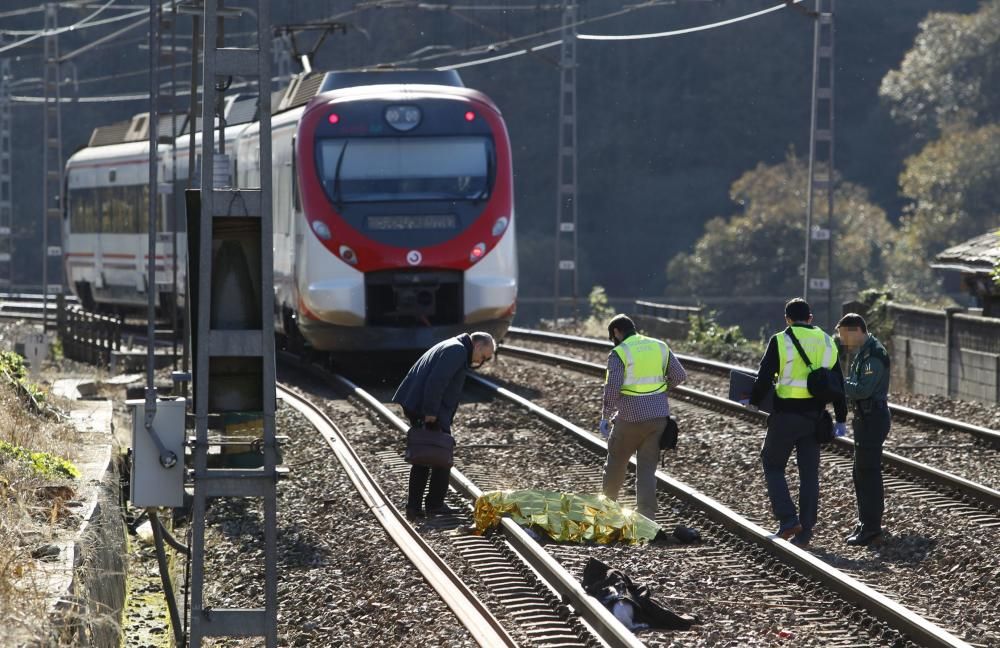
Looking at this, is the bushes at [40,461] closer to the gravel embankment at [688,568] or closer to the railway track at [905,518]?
the gravel embankment at [688,568]

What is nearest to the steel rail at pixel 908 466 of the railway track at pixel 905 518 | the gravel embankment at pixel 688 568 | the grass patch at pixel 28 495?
the railway track at pixel 905 518

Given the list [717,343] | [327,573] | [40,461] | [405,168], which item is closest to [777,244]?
[717,343]

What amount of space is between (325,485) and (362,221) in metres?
6.31

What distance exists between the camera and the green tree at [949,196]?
200 feet

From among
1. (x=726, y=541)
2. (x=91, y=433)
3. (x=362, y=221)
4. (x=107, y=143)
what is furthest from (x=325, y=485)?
(x=107, y=143)

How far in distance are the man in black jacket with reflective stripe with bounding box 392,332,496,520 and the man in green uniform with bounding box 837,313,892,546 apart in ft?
7.88

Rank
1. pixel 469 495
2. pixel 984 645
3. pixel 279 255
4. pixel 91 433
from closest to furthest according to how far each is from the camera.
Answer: pixel 984 645, pixel 469 495, pixel 91 433, pixel 279 255

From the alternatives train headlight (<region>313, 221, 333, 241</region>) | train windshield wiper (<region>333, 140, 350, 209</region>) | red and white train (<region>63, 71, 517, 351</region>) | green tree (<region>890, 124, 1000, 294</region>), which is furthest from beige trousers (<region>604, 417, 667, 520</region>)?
green tree (<region>890, 124, 1000, 294</region>)

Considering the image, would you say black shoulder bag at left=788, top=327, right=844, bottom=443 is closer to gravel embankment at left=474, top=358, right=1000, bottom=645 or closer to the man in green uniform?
the man in green uniform

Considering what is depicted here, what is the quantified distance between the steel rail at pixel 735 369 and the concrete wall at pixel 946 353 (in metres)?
2.27

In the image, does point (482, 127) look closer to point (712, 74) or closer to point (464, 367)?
point (464, 367)

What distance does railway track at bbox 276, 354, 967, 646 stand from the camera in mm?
8047

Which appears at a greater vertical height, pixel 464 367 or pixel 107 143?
pixel 107 143

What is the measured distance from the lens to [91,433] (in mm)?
13898
